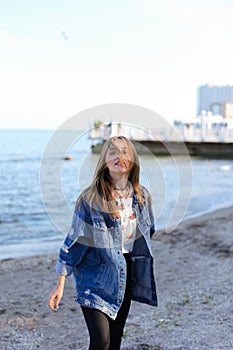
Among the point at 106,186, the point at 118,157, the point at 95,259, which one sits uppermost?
the point at 118,157

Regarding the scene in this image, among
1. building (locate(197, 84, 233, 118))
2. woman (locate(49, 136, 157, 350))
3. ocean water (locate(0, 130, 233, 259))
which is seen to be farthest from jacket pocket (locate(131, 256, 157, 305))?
building (locate(197, 84, 233, 118))

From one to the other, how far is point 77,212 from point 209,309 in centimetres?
310

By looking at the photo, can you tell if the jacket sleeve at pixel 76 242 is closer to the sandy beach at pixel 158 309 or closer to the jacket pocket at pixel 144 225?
the jacket pocket at pixel 144 225

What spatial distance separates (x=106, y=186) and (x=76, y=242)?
40 centimetres

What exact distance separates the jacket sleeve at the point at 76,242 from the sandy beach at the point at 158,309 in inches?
69.8

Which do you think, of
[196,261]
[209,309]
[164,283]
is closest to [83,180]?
[209,309]

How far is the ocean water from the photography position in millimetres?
3854

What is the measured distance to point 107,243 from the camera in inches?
121

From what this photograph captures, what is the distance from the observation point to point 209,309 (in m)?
5.57

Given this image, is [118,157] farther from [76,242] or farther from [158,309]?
[158,309]

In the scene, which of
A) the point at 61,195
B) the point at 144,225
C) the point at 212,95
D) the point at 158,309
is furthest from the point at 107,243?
the point at 212,95

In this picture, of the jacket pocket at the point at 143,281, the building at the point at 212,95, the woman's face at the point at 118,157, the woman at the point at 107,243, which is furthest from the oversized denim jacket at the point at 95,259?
the building at the point at 212,95

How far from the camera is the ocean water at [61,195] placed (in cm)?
385

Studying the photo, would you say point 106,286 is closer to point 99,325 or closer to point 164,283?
point 99,325
